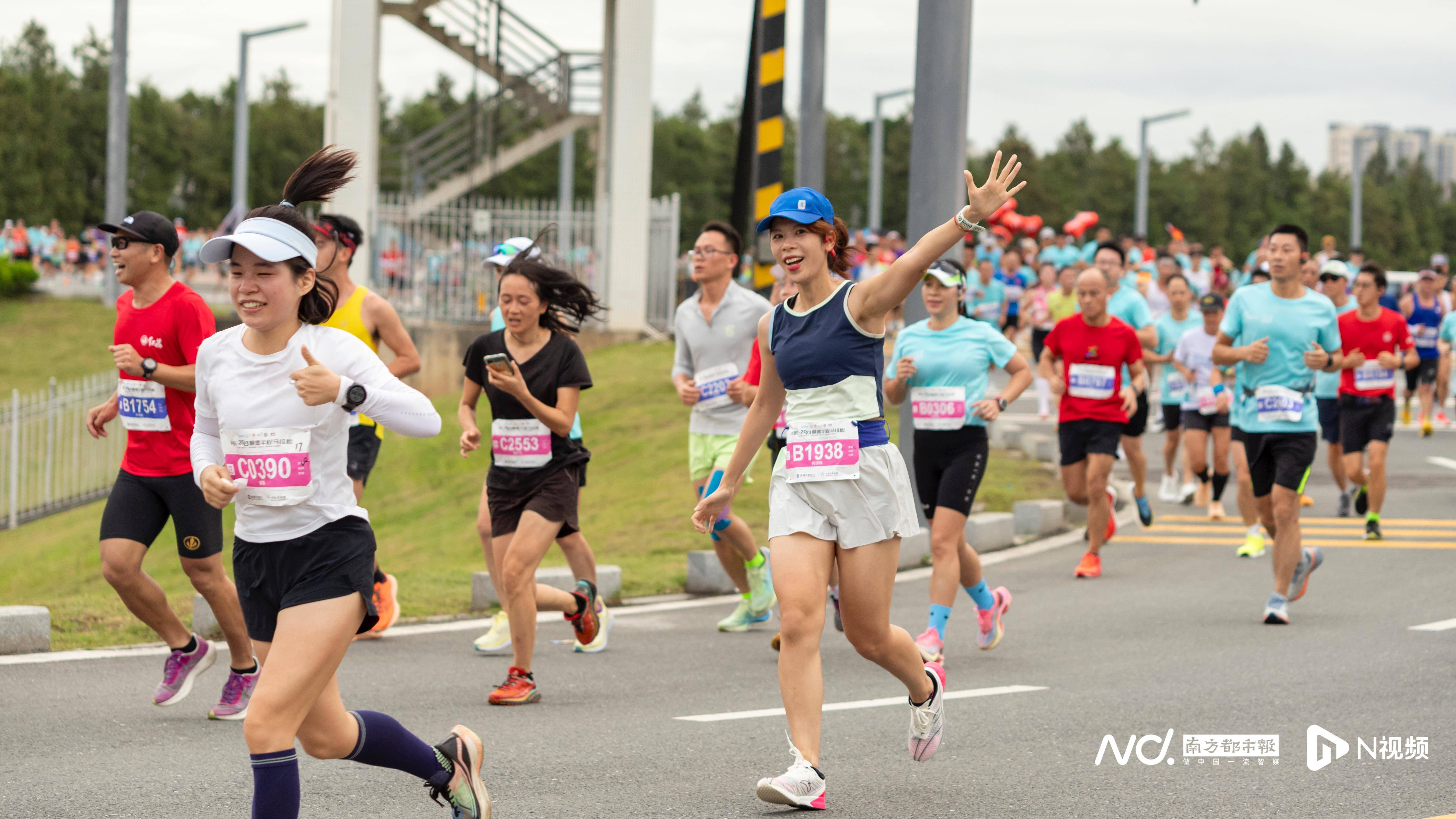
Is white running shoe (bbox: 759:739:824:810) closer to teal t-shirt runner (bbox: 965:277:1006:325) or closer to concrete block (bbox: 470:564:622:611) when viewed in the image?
concrete block (bbox: 470:564:622:611)

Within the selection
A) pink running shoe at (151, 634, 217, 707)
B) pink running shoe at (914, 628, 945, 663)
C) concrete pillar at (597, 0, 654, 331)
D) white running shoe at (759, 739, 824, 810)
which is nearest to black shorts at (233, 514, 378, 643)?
white running shoe at (759, 739, 824, 810)

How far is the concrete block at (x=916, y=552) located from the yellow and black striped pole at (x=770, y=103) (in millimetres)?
2852

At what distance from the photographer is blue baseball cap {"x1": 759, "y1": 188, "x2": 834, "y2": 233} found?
5.24 meters

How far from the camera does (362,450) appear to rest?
8164mm

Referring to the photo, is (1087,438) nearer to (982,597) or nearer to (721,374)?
(982,597)

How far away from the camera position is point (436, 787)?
464 cm

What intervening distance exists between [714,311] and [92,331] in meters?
26.7

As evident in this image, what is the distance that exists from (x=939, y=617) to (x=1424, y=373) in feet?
51.6

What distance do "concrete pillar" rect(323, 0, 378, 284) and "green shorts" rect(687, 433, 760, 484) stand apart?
15.2 m

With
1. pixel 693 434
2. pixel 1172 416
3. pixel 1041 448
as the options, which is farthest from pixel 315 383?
pixel 1041 448

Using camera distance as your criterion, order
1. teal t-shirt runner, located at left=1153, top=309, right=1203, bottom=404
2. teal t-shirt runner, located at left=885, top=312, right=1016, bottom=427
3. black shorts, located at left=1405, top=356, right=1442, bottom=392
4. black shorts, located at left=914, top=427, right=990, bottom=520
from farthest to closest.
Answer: black shorts, located at left=1405, top=356, right=1442, bottom=392 < teal t-shirt runner, located at left=1153, top=309, right=1203, bottom=404 < teal t-shirt runner, located at left=885, top=312, right=1016, bottom=427 < black shorts, located at left=914, top=427, right=990, bottom=520

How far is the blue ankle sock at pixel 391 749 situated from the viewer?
4.43 meters

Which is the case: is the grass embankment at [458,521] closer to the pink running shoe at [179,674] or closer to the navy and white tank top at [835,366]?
the pink running shoe at [179,674]

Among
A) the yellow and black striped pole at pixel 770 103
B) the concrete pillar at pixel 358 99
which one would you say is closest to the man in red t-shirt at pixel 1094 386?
the yellow and black striped pole at pixel 770 103
